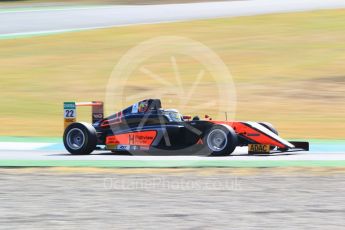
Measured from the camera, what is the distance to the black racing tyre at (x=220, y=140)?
14.0 metres

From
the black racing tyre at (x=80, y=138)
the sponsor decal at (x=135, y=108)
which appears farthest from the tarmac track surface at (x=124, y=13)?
the sponsor decal at (x=135, y=108)

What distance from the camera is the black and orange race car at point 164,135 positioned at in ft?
47.1

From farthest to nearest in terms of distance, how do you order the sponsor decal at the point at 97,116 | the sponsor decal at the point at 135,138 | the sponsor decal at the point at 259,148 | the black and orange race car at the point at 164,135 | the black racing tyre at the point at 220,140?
the sponsor decal at the point at 97,116, the sponsor decal at the point at 135,138, the sponsor decal at the point at 259,148, the black and orange race car at the point at 164,135, the black racing tyre at the point at 220,140

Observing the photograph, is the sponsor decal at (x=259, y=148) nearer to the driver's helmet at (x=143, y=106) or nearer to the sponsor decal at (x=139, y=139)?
the sponsor decal at (x=139, y=139)

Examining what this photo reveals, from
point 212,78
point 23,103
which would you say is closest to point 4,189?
point 23,103

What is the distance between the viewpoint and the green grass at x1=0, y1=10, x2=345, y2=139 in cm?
2172

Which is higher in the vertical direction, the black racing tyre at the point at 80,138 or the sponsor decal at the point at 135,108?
the sponsor decal at the point at 135,108

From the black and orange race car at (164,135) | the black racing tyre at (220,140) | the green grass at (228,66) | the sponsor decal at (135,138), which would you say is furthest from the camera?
the green grass at (228,66)

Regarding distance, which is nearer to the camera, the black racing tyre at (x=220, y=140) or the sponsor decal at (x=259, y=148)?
the black racing tyre at (x=220, y=140)

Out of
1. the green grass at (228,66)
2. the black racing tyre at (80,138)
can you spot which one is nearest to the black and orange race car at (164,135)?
the black racing tyre at (80,138)

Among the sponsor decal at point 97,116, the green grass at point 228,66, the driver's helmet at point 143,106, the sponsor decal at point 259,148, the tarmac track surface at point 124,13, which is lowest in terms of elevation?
the sponsor decal at point 259,148

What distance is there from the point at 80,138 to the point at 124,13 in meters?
25.3

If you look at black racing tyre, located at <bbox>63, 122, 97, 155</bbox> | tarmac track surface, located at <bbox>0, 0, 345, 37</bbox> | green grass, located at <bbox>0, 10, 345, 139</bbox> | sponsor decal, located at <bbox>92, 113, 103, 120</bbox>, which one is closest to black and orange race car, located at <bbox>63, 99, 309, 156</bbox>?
black racing tyre, located at <bbox>63, 122, 97, 155</bbox>

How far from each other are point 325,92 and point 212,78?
4459 millimetres
